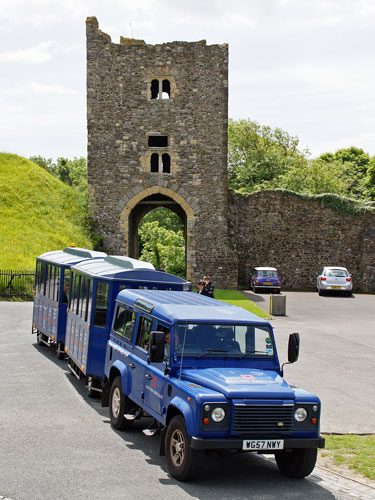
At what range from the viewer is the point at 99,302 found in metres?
12.1

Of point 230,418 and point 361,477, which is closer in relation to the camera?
point 230,418

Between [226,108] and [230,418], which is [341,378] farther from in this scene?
[226,108]

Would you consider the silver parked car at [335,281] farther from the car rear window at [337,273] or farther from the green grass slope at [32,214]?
the green grass slope at [32,214]

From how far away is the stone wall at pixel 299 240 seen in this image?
3997 centimetres

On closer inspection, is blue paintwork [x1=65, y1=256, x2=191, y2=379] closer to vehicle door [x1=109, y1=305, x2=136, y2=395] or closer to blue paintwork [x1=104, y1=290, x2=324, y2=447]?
vehicle door [x1=109, y1=305, x2=136, y2=395]

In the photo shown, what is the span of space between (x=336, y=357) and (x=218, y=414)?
9.56m

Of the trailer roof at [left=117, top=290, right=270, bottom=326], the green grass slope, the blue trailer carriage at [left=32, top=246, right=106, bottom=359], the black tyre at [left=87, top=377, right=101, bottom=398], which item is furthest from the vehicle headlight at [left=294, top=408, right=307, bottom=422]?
the green grass slope

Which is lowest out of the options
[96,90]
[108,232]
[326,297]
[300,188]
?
[326,297]

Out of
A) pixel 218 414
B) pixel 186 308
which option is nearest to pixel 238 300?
pixel 186 308

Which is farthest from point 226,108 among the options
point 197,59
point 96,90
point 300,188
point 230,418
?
point 230,418

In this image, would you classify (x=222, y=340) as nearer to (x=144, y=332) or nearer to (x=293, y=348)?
(x=293, y=348)

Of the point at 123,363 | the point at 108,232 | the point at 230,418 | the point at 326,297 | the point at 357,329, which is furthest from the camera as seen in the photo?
the point at 108,232

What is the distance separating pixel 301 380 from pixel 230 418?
628cm

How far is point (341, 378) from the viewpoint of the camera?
45.1ft
